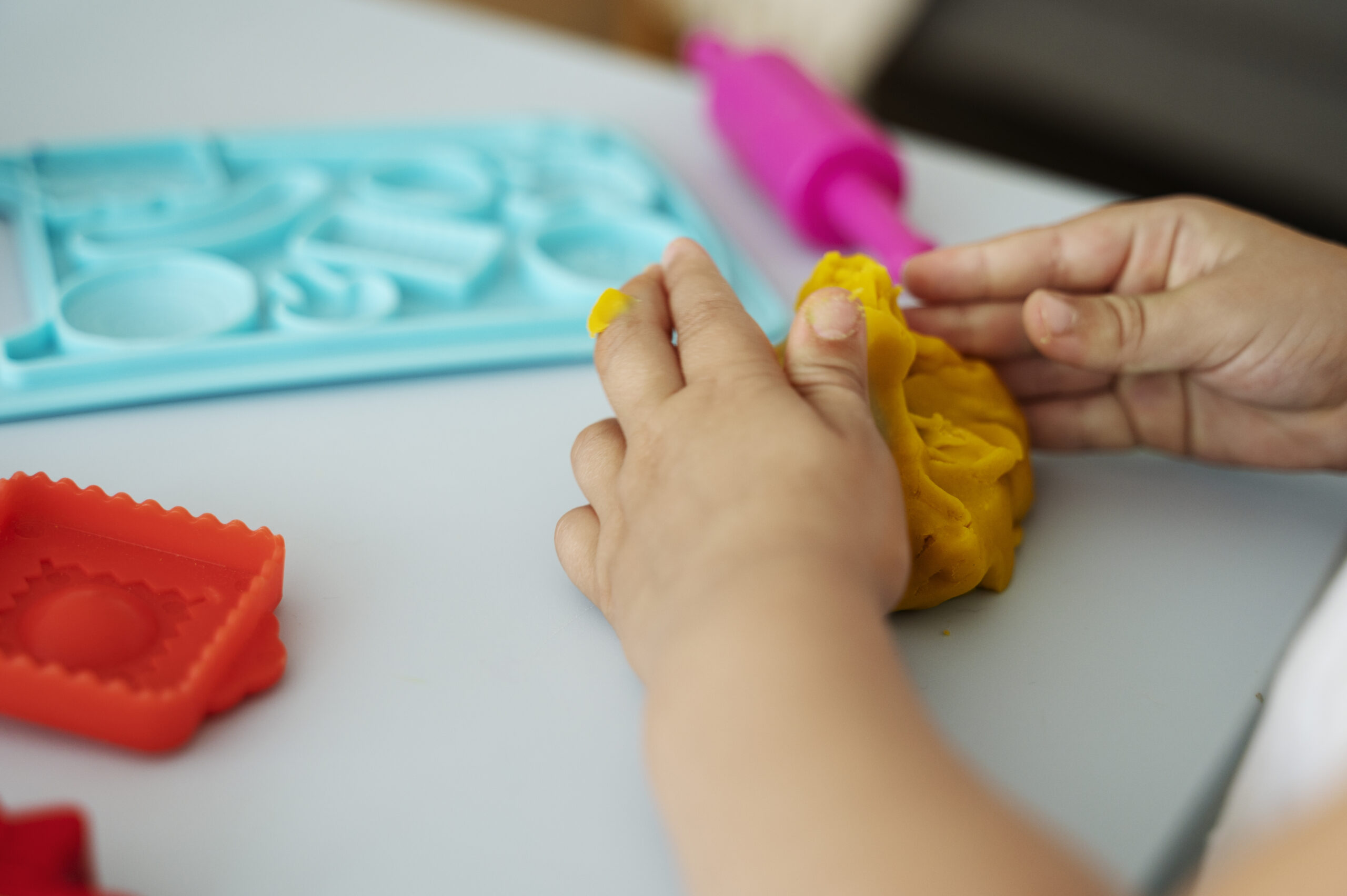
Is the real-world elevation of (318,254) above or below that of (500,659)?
Result: above

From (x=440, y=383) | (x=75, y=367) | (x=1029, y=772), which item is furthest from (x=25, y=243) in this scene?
(x=1029, y=772)

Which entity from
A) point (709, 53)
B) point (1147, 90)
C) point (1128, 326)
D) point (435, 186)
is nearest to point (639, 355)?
point (1128, 326)

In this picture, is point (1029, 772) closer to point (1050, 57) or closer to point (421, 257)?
point (421, 257)

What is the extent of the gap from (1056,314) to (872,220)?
0.68 ft

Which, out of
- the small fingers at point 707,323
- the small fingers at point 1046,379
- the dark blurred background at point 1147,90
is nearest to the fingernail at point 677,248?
the small fingers at point 707,323

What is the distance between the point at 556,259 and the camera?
0.67 m

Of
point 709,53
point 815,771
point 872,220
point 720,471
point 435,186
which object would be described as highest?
point 709,53

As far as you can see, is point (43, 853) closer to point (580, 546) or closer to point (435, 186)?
point (580, 546)

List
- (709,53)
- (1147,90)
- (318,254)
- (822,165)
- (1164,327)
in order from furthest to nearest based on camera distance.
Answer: (1147,90) → (709,53) → (822,165) → (318,254) → (1164,327)

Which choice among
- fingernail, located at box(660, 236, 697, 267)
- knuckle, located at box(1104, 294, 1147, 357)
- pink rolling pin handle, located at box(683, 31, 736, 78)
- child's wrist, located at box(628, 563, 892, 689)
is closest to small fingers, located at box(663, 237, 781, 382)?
fingernail, located at box(660, 236, 697, 267)

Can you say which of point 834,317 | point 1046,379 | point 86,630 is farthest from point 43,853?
point 1046,379

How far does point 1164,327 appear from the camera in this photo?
1.68ft

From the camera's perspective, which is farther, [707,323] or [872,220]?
[872,220]

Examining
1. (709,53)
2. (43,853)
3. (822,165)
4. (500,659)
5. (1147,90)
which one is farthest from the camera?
(1147,90)
